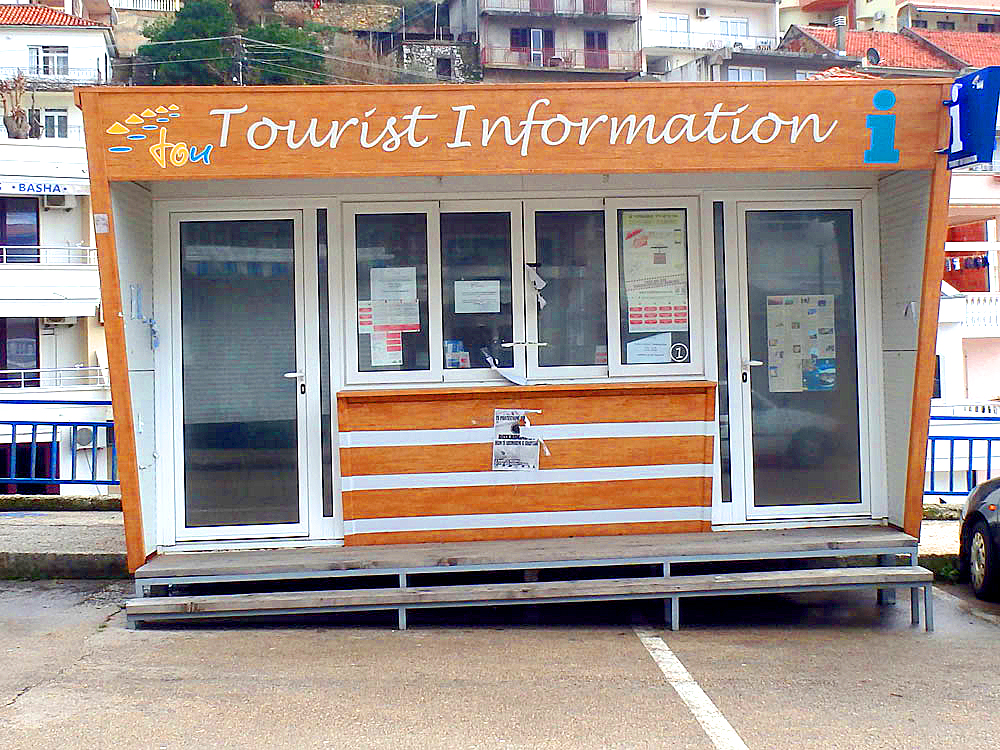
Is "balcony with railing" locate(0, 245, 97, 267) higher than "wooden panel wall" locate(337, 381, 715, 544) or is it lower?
higher

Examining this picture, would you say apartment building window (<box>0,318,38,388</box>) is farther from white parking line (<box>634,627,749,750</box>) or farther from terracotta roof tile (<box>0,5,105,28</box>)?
white parking line (<box>634,627,749,750</box>)

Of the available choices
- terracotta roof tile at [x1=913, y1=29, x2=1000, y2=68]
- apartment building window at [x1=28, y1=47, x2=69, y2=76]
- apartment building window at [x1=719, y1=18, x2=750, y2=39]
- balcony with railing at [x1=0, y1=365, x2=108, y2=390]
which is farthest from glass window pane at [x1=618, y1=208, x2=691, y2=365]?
apartment building window at [x1=719, y1=18, x2=750, y2=39]

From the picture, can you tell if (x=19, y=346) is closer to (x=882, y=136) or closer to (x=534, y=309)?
(x=534, y=309)

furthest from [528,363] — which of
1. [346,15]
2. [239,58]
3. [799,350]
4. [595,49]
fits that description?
[346,15]

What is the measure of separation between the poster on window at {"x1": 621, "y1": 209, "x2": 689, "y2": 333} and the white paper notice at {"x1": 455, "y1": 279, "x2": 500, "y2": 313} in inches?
35.4

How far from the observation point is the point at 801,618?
7.71 metres

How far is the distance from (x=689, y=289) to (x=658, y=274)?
0.77 ft

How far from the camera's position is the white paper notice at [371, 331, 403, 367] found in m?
7.83

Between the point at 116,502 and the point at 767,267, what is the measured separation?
286 inches

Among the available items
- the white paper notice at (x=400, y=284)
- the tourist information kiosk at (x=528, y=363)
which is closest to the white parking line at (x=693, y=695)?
Result: the tourist information kiosk at (x=528, y=363)

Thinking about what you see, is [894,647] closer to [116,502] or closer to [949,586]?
[949,586]

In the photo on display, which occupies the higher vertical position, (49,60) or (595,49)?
(595,49)

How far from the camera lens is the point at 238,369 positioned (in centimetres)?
781

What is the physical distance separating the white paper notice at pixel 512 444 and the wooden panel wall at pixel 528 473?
0.15 ft
